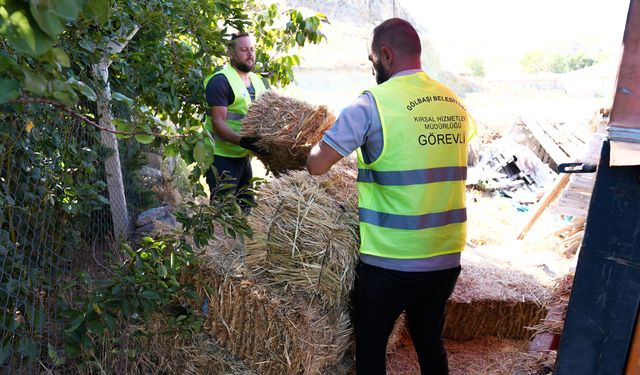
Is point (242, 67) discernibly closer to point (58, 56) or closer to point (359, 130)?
point (359, 130)

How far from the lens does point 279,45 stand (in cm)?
591

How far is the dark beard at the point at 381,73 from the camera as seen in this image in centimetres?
280

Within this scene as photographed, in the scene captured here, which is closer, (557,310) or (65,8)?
(65,8)

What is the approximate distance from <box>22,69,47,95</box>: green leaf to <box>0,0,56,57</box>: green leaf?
145mm

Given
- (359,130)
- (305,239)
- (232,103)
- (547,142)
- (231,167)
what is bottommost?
(305,239)

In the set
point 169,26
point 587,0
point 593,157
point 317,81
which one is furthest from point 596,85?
point 587,0

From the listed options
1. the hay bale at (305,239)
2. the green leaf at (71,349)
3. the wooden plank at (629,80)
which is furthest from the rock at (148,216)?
the wooden plank at (629,80)

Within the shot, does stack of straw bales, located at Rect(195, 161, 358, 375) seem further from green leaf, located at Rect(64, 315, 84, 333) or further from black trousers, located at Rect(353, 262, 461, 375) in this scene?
green leaf, located at Rect(64, 315, 84, 333)

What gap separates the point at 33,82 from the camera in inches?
49.8

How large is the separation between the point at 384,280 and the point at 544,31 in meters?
90.3

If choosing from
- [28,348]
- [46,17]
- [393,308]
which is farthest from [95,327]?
[46,17]

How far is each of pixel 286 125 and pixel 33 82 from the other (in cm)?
238

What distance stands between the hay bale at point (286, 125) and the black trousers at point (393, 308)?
97 centimetres

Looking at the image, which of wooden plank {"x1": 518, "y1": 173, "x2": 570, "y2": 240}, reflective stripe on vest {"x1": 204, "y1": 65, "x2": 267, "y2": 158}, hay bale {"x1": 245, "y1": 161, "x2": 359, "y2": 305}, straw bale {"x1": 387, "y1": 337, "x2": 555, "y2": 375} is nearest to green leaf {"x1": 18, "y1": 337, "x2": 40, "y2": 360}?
hay bale {"x1": 245, "y1": 161, "x2": 359, "y2": 305}
